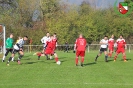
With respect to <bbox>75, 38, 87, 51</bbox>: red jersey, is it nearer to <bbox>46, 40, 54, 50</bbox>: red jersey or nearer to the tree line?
<bbox>46, 40, 54, 50</bbox>: red jersey

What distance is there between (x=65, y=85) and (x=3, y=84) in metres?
2.49

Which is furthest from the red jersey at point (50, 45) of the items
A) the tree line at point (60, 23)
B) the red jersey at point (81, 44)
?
the tree line at point (60, 23)

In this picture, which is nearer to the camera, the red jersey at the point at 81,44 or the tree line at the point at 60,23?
the red jersey at the point at 81,44

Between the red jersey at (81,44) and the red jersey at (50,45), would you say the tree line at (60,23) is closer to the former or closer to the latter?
the red jersey at (50,45)

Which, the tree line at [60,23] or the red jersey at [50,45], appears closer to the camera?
the red jersey at [50,45]

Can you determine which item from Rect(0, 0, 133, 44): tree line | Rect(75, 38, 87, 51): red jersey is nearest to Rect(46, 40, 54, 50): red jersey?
Rect(75, 38, 87, 51): red jersey

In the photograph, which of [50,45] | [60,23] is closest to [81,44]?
[50,45]

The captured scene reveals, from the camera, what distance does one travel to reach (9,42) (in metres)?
23.8

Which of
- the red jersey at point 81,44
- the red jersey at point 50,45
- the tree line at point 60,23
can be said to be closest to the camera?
the red jersey at point 81,44

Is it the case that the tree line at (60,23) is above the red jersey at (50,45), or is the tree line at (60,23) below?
above

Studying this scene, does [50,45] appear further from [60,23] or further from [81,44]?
[60,23]

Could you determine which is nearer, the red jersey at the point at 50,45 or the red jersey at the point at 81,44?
the red jersey at the point at 81,44

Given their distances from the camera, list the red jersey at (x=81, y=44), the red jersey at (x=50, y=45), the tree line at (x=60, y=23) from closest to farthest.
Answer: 1. the red jersey at (x=81, y=44)
2. the red jersey at (x=50, y=45)
3. the tree line at (x=60, y=23)

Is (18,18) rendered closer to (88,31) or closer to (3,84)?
(88,31)
